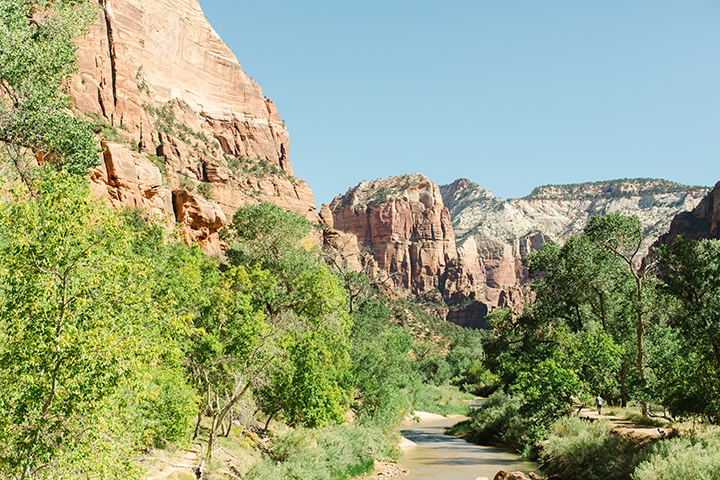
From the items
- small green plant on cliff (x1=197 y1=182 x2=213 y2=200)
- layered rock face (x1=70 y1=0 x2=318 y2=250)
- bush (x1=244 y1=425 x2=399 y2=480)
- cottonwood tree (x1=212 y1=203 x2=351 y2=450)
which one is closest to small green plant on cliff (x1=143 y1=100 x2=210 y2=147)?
layered rock face (x1=70 y1=0 x2=318 y2=250)

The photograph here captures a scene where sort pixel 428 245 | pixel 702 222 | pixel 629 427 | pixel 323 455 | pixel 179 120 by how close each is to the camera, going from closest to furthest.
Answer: pixel 629 427, pixel 323 455, pixel 179 120, pixel 702 222, pixel 428 245

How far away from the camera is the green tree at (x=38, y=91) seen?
14.8m

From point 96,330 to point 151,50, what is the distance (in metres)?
84.5

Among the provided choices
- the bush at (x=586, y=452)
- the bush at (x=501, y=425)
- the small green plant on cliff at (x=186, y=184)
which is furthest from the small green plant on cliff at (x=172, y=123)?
the bush at (x=586, y=452)

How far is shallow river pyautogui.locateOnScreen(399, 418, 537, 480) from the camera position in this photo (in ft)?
82.5

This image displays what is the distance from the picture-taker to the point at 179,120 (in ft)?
260

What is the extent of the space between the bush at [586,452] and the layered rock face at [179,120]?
3539 cm

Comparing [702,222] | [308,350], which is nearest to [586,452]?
[308,350]

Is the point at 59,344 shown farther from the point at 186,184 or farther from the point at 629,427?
the point at 186,184

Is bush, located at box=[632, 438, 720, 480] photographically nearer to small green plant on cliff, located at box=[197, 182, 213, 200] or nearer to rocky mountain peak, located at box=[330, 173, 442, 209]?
small green plant on cliff, located at box=[197, 182, 213, 200]

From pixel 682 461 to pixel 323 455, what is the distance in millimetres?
13446

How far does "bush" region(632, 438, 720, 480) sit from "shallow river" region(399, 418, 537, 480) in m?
9.54

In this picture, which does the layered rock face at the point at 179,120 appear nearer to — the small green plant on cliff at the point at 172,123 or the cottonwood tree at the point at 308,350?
the small green plant on cliff at the point at 172,123

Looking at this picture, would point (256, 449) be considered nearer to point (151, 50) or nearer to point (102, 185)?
point (102, 185)
